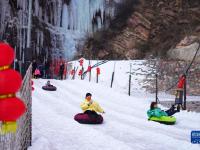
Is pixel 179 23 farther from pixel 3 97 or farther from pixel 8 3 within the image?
pixel 3 97

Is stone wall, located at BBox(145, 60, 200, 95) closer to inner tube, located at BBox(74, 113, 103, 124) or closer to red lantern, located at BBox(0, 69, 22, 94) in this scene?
inner tube, located at BBox(74, 113, 103, 124)

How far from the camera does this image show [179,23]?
32.8 metres

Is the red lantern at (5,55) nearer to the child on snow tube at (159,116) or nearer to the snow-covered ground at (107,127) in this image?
the snow-covered ground at (107,127)

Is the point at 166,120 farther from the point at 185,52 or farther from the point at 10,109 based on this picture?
the point at 185,52

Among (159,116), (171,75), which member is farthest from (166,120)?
(171,75)

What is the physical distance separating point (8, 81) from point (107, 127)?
32.3 feet

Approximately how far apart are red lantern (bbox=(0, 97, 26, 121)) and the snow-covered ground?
→ 5.47 meters

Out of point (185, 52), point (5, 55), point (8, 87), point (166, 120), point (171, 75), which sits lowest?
point (166, 120)

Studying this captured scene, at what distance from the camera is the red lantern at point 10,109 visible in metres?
3.03

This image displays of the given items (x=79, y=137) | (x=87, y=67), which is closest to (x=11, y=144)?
(x=79, y=137)

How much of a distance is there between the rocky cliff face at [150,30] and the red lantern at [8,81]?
28.2 metres

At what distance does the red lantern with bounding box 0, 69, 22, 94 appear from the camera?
3018 millimetres

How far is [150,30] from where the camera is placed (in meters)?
34.4

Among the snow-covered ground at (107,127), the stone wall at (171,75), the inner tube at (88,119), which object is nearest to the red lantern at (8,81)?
the snow-covered ground at (107,127)
